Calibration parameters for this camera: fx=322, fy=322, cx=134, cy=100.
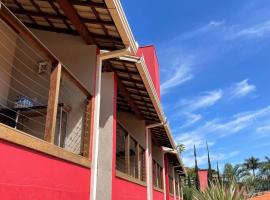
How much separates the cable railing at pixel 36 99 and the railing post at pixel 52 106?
117cm

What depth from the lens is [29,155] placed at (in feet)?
13.8

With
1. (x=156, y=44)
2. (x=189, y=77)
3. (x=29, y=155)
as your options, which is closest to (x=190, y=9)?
(x=156, y=44)

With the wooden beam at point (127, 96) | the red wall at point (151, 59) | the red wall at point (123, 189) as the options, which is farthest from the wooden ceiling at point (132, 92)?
the red wall at point (151, 59)

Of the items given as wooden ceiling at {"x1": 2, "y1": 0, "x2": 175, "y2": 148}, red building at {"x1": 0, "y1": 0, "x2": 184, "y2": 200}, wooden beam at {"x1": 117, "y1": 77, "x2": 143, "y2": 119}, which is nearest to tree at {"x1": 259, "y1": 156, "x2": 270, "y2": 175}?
wooden beam at {"x1": 117, "y1": 77, "x2": 143, "y2": 119}

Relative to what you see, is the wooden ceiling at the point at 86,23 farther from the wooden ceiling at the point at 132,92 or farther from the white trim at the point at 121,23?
the white trim at the point at 121,23

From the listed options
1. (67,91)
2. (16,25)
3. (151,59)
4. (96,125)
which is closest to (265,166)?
(151,59)

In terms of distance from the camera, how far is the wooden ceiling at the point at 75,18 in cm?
602

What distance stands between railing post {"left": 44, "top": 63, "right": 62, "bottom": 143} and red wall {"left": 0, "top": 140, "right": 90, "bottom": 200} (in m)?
0.36

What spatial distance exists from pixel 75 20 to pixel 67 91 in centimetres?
174

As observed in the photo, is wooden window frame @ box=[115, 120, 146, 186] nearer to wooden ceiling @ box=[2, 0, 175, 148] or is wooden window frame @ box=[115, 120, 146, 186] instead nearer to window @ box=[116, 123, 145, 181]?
window @ box=[116, 123, 145, 181]

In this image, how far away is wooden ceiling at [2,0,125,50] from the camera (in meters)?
6.02

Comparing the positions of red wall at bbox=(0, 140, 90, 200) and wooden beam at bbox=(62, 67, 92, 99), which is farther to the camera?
wooden beam at bbox=(62, 67, 92, 99)

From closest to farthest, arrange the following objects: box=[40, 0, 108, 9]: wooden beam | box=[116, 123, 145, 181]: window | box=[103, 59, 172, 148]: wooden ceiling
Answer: box=[40, 0, 108, 9]: wooden beam → box=[103, 59, 172, 148]: wooden ceiling → box=[116, 123, 145, 181]: window

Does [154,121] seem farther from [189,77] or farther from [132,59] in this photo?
[189,77]
